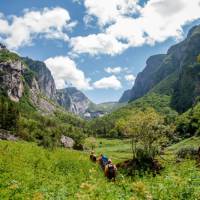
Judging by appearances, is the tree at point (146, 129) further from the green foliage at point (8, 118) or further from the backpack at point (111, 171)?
the green foliage at point (8, 118)

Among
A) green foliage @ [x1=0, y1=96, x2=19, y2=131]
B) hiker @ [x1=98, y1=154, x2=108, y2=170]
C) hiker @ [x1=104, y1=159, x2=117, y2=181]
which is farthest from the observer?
green foliage @ [x1=0, y1=96, x2=19, y2=131]

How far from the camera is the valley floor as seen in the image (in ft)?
43.8

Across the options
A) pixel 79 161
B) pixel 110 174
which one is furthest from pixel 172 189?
pixel 79 161

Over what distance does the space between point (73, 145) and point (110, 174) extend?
485ft

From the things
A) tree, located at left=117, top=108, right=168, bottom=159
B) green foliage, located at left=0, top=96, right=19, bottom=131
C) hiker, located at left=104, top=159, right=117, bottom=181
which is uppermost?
green foliage, located at left=0, top=96, right=19, bottom=131

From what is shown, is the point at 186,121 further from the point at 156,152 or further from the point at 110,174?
the point at 110,174

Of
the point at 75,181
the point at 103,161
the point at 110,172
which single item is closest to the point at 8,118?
the point at 103,161

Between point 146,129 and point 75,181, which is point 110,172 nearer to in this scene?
point 75,181

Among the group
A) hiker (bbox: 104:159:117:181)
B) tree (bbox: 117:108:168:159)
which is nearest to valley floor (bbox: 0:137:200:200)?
hiker (bbox: 104:159:117:181)

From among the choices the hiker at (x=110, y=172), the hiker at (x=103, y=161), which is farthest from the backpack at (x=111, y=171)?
the hiker at (x=103, y=161)

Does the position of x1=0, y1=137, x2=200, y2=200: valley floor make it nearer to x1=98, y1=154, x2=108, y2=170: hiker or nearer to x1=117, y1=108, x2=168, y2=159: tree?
x1=98, y1=154, x2=108, y2=170: hiker

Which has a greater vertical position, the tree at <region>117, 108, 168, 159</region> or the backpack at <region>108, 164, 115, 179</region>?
the tree at <region>117, 108, 168, 159</region>

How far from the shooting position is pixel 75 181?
1047 inches

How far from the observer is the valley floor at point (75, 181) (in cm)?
1334
